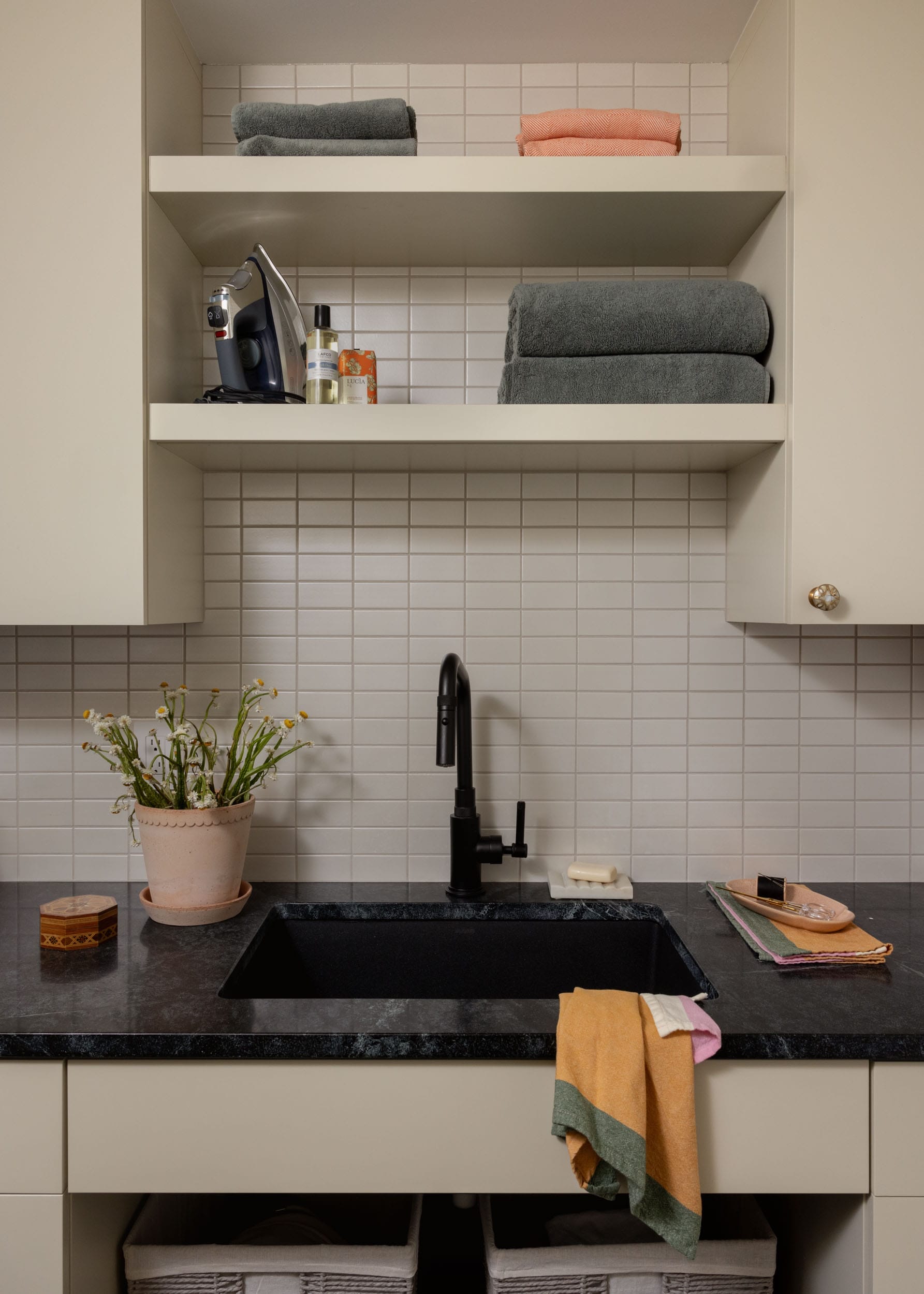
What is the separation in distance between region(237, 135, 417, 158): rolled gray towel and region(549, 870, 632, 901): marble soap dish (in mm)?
1232

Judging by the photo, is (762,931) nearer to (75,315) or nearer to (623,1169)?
(623,1169)

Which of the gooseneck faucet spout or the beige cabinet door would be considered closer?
the beige cabinet door

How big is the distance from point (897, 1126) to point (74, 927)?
1160 millimetres

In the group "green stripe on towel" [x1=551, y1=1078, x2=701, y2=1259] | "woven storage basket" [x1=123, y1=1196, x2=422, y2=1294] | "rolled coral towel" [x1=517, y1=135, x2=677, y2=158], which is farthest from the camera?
"rolled coral towel" [x1=517, y1=135, x2=677, y2=158]

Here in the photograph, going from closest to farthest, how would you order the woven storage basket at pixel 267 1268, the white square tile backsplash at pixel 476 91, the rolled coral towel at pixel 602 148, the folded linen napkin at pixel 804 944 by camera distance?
1. the woven storage basket at pixel 267 1268
2. the folded linen napkin at pixel 804 944
3. the rolled coral towel at pixel 602 148
4. the white square tile backsplash at pixel 476 91

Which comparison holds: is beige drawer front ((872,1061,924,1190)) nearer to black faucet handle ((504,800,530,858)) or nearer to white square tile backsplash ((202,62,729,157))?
black faucet handle ((504,800,530,858))

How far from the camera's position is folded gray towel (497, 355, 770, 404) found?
134cm

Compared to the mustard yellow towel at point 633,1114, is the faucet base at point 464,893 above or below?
above

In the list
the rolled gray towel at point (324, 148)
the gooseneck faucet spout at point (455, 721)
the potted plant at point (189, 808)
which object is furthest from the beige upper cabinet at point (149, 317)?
the gooseneck faucet spout at point (455, 721)

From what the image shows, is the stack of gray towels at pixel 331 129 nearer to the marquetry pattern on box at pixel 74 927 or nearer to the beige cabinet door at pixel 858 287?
the beige cabinet door at pixel 858 287

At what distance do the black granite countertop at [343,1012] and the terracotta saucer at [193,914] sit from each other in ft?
0.07

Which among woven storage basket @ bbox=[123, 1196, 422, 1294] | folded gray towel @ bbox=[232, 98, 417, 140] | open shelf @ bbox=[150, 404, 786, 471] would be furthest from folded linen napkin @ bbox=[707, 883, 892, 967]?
folded gray towel @ bbox=[232, 98, 417, 140]

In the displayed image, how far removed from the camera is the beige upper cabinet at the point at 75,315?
50.6 inches

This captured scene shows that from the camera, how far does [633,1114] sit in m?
1.00
